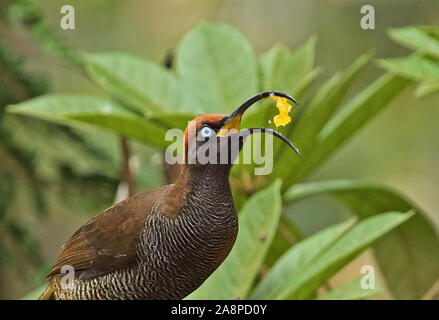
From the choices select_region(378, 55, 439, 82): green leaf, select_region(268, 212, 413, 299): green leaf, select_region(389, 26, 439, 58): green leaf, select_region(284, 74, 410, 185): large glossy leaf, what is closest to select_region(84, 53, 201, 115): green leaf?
select_region(284, 74, 410, 185): large glossy leaf

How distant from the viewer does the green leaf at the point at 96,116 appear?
481 millimetres

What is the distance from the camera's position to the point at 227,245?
0.35 metres

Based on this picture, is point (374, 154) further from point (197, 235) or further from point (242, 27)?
point (197, 235)

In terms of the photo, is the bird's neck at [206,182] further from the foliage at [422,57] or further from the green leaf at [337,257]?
Answer: the foliage at [422,57]

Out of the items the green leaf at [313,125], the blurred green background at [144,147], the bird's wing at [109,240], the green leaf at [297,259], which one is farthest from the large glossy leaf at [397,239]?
the bird's wing at [109,240]

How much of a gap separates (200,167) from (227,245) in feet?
0.16

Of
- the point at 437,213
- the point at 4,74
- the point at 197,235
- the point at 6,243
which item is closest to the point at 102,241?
the point at 197,235

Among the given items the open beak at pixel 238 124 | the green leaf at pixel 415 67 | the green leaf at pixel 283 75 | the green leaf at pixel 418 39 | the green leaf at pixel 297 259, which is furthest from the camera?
the green leaf at pixel 418 39

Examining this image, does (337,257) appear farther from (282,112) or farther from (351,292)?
(282,112)

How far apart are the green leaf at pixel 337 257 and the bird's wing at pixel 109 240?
29cm

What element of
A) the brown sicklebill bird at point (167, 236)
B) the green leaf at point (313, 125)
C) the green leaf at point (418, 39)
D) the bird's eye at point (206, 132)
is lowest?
the brown sicklebill bird at point (167, 236)

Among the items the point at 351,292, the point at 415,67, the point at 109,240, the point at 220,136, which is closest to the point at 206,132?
the point at 220,136

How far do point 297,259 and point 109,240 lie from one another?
40cm

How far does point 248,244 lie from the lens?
475mm
